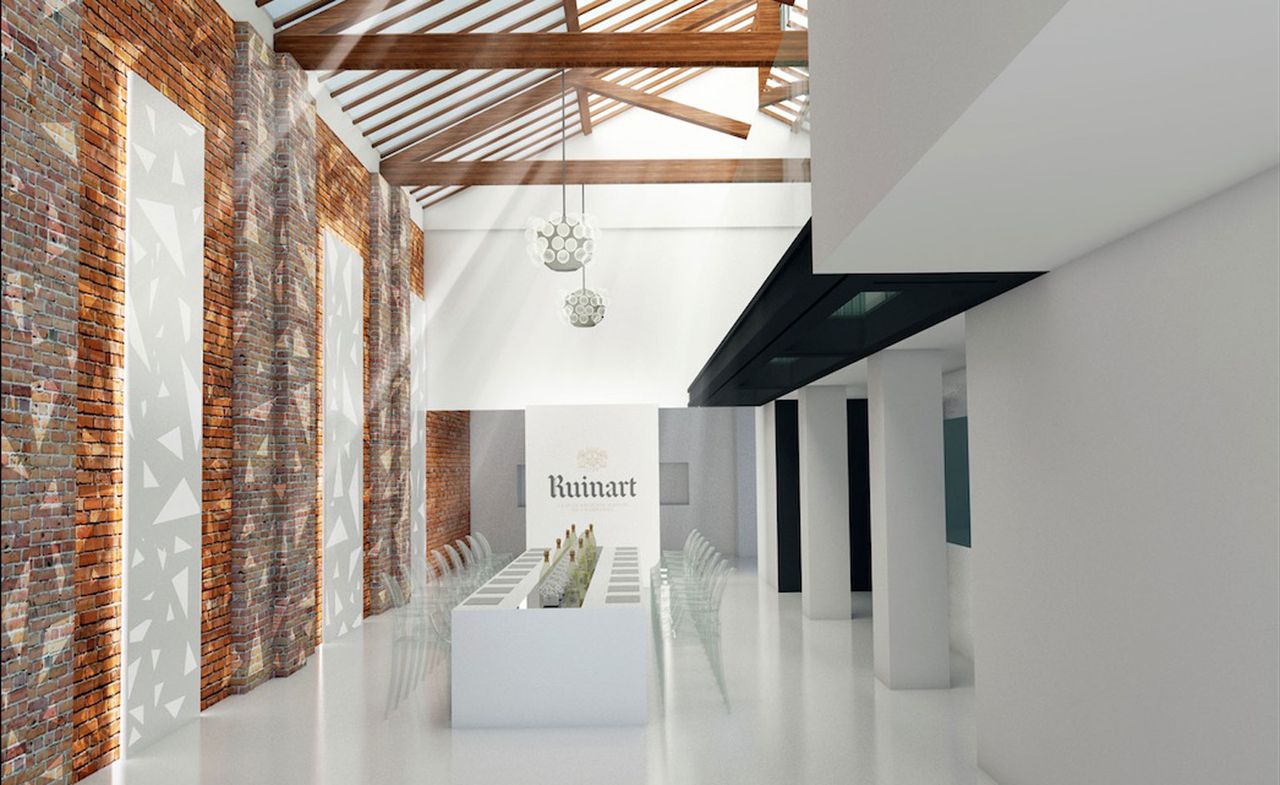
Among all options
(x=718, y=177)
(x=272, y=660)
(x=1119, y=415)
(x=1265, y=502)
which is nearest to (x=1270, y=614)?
(x=1265, y=502)

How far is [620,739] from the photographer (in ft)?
20.4

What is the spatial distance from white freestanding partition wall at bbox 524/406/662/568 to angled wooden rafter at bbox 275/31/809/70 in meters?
6.73

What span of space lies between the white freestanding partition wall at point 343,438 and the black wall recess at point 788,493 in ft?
16.6

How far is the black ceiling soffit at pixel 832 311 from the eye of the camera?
189 inches

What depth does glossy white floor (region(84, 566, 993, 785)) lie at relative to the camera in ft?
18.1

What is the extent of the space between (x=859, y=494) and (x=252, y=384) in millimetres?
7751

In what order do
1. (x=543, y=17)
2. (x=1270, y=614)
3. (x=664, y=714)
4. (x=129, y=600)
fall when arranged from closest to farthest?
(x=1270, y=614) → (x=129, y=600) → (x=664, y=714) → (x=543, y=17)

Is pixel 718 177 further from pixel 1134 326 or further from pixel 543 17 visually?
pixel 1134 326

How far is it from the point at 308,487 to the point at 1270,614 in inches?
289

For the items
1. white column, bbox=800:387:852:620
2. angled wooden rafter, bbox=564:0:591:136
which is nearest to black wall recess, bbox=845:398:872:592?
white column, bbox=800:387:852:620

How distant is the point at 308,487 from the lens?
8812 mm

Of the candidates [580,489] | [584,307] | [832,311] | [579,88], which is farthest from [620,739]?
[580,489]

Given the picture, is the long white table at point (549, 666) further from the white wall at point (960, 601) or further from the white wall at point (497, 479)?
the white wall at point (497, 479)

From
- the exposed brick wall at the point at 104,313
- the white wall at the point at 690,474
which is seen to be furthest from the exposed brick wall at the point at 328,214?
the white wall at the point at 690,474
